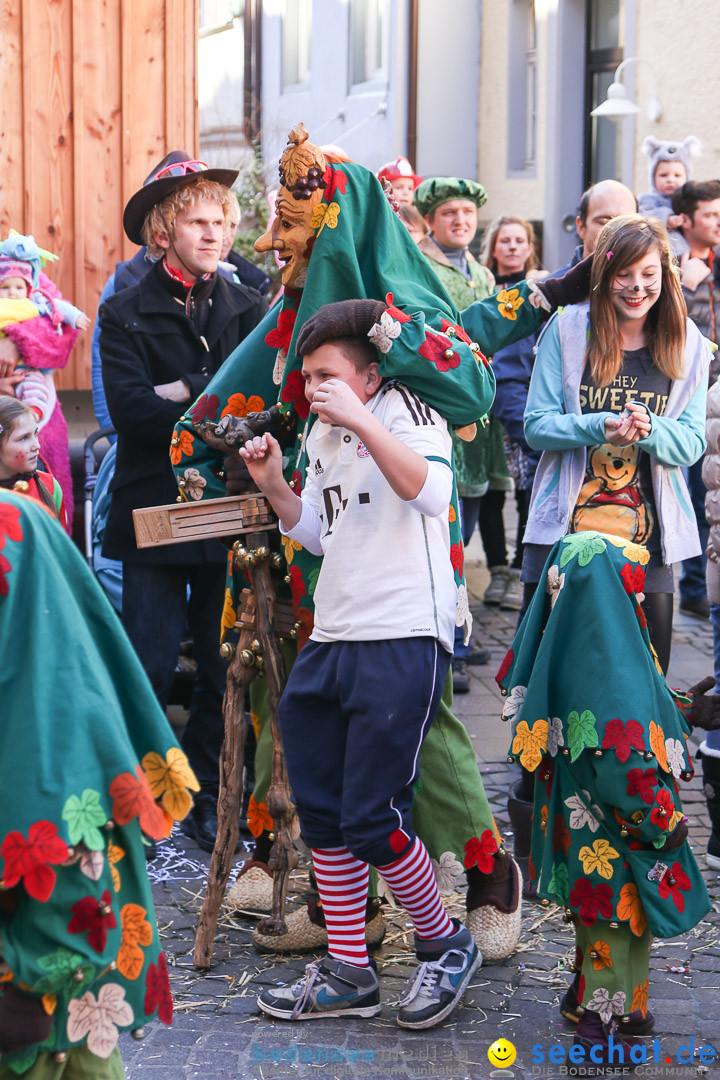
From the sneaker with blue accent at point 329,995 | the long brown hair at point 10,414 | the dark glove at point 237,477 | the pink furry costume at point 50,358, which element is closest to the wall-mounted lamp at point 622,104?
the pink furry costume at point 50,358

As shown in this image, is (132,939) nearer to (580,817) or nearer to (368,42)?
(580,817)

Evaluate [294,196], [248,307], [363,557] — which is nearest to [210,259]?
[248,307]

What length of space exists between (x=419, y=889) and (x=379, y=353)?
4.44 feet

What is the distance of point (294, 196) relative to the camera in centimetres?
349

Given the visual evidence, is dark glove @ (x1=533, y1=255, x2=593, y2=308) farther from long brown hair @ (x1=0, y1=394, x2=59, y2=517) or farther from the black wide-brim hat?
long brown hair @ (x1=0, y1=394, x2=59, y2=517)

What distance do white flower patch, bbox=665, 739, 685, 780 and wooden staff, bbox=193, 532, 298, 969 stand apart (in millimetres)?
1140

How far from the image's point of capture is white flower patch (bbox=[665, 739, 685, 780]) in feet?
10.0

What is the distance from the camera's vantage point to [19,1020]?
1973 millimetres

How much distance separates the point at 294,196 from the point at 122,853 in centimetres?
198

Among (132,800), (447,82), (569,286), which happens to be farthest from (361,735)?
(447,82)

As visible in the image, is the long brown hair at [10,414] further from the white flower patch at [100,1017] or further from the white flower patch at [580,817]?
the white flower patch at [100,1017]

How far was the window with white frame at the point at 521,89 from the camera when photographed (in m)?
15.9

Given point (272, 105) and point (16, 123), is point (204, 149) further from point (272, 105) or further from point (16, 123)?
point (16, 123)

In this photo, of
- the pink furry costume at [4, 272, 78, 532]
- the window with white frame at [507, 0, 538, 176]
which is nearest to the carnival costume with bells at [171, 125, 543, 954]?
the pink furry costume at [4, 272, 78, 532]
